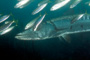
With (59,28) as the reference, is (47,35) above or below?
below

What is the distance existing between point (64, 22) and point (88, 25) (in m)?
0.94

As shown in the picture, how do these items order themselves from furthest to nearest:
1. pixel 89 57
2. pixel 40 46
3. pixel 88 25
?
pixel 40 46
pixel 89 57
pixel 88 25

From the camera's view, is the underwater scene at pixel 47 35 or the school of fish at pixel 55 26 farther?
the underwater scene at pixel 47 35

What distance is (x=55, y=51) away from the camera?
748cm

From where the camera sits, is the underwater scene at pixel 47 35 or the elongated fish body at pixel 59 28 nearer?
the elongated fish body at pixel 59 28

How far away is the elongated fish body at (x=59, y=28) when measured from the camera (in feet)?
15.0

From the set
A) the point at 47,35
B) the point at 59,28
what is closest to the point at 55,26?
the point at 59,28

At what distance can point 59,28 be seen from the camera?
15.3 feet

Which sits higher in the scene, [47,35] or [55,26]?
[55,26]

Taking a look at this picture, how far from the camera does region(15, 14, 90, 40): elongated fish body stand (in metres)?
4.59

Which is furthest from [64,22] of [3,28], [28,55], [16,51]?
[16,51]

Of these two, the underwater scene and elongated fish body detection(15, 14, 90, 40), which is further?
the underwater scene

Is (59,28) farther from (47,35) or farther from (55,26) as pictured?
(47,35)

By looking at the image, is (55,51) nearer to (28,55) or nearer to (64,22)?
(28,55)
